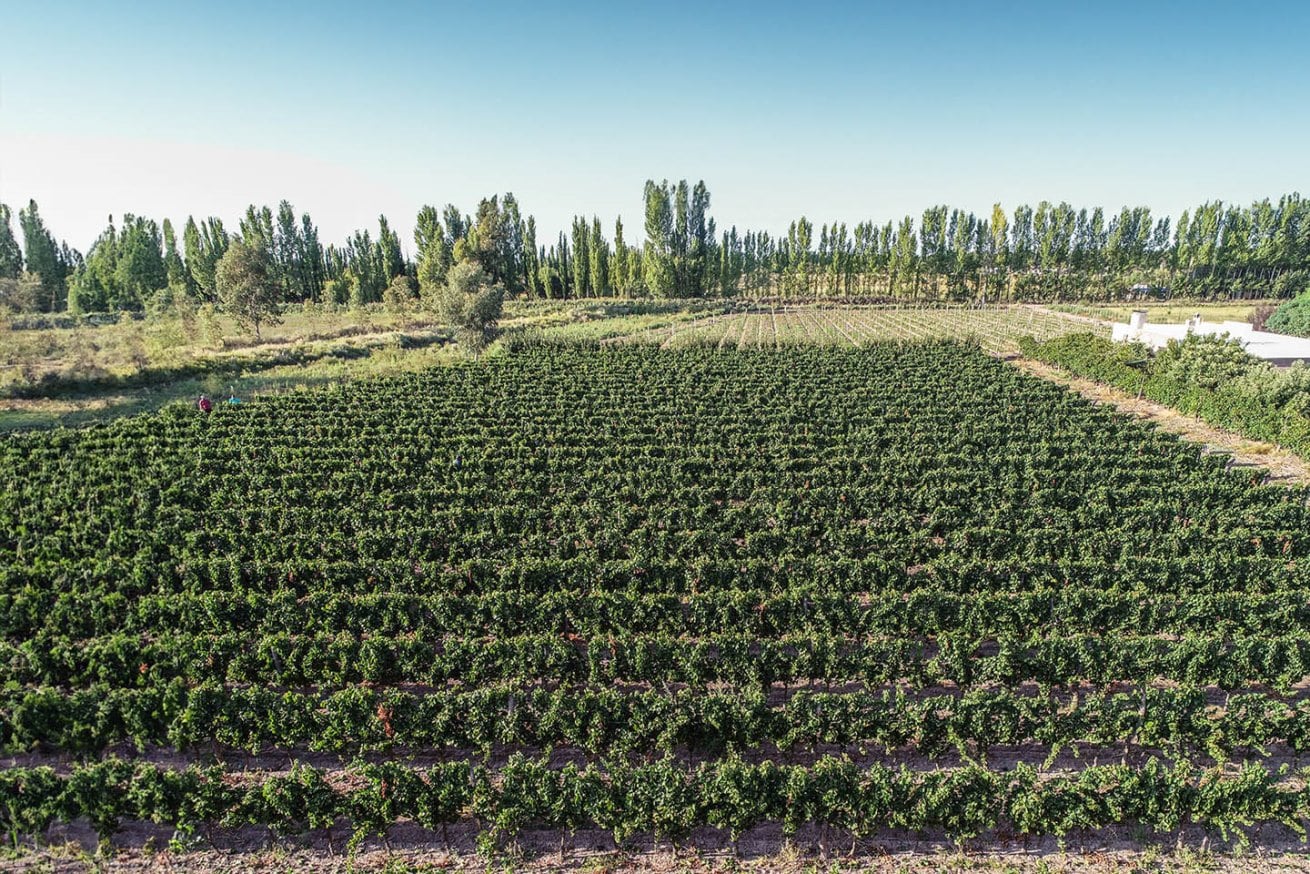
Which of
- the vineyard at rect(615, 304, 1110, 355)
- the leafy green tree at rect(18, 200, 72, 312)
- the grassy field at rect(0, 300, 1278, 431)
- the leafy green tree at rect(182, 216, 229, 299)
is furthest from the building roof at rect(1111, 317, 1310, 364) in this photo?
the leafy green tree at rect(18, 200, 72, 312)

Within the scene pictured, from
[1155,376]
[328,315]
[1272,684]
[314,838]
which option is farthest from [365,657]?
[328,315]

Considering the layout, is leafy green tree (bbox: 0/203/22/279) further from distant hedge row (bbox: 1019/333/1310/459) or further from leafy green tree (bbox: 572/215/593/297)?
distant hedge row (bbox: 1019/333/1310/459)

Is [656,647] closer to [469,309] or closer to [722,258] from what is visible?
[469,309]

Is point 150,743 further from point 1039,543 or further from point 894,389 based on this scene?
point 894,389

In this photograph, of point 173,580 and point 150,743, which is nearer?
point 150,743

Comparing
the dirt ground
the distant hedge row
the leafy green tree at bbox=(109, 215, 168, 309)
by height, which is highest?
the leafy green tree at bbox=(109, 215, 168, 309)

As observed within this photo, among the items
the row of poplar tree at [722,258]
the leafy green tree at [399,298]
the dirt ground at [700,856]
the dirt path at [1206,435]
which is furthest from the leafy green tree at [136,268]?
the dirt path at [1206,435]
